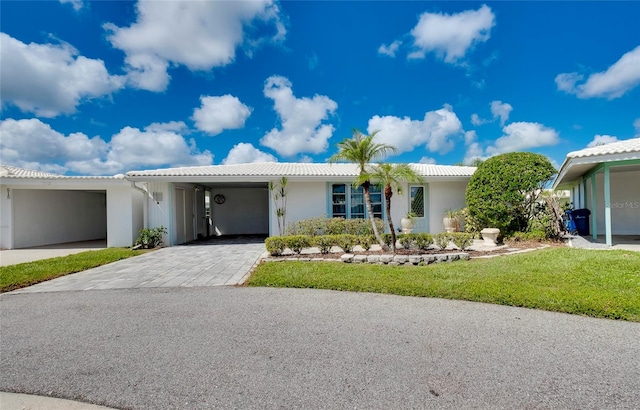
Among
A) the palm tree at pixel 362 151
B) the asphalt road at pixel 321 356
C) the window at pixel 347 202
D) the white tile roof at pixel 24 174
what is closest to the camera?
the asphalt road at pixel 321 356

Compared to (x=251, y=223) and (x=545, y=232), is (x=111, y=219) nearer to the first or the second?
(x=251, y=223)

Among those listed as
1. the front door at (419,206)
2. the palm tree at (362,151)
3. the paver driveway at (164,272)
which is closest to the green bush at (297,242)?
the paver driveway at (164,272)

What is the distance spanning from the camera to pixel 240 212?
18.4 metres

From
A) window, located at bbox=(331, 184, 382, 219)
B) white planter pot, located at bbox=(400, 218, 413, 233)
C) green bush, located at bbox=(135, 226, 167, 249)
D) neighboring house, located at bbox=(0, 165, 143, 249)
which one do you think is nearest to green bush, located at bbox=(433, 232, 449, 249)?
white planter pot, located at bbox=(400, 218, 413, 233)

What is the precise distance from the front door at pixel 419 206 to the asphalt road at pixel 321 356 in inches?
390

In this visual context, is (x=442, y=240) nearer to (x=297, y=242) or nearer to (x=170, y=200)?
(x=297, y=242)

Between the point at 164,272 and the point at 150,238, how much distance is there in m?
5.54

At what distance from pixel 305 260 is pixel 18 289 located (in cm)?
644

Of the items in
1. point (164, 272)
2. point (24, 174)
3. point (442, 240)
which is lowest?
point (164, 272)

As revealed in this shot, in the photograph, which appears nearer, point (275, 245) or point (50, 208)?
point (275, 245)

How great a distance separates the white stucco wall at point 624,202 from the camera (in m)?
12.8

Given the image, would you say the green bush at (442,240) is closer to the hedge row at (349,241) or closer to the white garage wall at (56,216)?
the hedge row at (349,241)

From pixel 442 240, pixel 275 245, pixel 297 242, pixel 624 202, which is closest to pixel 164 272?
pixel 275 245

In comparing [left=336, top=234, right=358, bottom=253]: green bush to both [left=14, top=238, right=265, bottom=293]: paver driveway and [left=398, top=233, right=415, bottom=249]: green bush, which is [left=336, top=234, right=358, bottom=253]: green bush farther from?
[left=14, top=238, right=265, bottom=293]: paver driveway
